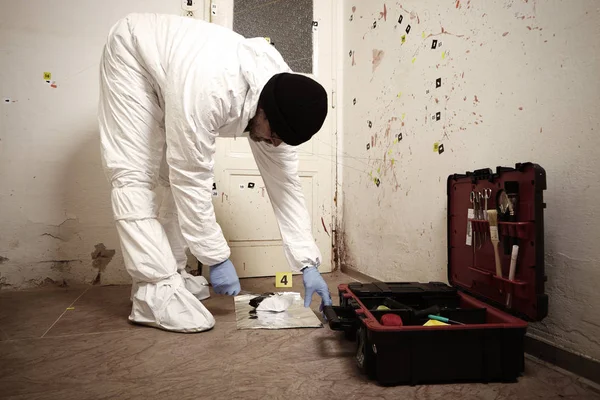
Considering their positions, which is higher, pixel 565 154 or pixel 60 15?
pixel 60 15

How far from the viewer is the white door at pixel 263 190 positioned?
198 cm

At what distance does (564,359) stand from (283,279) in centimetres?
113

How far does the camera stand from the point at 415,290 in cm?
108

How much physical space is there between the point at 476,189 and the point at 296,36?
147 cm

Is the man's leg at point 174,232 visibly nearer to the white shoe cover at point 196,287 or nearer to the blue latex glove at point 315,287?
the white shoe cover at point 196,287

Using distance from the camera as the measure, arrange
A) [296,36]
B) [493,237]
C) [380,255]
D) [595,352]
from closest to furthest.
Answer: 1. [595,352]
2. [493,237]
3. [380,255]
4. [296,36]

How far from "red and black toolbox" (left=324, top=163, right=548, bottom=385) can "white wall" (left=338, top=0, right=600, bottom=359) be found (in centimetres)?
10

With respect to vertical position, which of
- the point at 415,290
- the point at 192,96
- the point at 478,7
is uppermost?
the point at 478,7

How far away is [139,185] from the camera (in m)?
1.19

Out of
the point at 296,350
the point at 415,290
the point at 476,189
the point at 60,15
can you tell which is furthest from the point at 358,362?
the point at 60,15

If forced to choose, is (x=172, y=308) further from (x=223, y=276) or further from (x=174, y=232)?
(x=174, y=232)

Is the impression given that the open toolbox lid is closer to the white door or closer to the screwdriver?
the screwdriver

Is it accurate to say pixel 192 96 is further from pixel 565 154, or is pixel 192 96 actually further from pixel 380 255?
pixel 380 255

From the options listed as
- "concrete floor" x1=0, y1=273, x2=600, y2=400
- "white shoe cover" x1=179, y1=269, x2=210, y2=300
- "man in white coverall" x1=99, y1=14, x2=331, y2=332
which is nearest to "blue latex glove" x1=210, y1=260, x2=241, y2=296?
"man in white coverall" x1=99, y1=14, x2=331, y2=332
